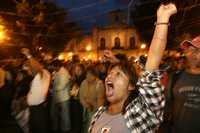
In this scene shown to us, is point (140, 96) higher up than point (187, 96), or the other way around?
point (140, 96)

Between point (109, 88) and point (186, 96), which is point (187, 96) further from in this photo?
point (109, 88)

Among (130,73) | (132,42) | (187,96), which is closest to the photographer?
(130,73)

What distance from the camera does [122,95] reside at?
9.76 feet

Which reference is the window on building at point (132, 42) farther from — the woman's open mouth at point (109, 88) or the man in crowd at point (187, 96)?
the woman's open mouth at point (109, 88)

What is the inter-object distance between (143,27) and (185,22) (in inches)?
661

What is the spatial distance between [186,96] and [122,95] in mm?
1882

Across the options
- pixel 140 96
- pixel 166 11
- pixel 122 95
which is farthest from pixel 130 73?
pixel 166 11

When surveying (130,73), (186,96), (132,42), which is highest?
(130,73)

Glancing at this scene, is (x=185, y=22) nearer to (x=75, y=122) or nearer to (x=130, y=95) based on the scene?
(x=75, y=122)

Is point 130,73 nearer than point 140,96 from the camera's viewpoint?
No

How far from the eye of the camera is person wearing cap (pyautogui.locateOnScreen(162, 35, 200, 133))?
14.9 ft

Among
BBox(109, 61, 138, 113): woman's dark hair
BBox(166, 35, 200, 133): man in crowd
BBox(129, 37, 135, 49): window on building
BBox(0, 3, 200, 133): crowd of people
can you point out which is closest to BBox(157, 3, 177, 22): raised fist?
BBox(0, 3, 200, 133): crowd of people

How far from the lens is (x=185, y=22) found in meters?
25.7

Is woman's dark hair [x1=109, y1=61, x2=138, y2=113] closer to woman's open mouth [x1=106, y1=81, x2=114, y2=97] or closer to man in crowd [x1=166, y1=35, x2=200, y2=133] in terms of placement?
woman's open mouth [x1=106, y1=81, x2=114, y2=97]
